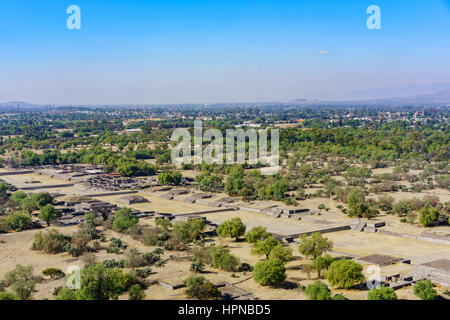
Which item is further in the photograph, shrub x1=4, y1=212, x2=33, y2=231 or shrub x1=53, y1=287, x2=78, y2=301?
shrub x1=4, y1=212, x2=33, y2=231

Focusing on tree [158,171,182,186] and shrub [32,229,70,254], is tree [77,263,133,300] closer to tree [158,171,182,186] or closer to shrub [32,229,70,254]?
shrub [32,229,70,254]

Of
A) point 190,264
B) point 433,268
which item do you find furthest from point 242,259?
point 433,268

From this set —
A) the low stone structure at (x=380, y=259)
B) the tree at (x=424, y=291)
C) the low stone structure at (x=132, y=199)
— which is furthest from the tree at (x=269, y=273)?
Result: the low stone structure at (x=132, y=199)

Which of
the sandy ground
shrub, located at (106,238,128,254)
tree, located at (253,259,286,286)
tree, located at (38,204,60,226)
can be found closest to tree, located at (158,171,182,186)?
the sandy ground
